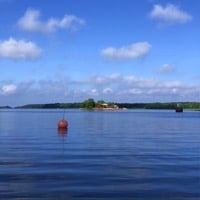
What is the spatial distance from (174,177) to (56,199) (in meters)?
8.91

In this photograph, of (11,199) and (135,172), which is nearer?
(11,199)

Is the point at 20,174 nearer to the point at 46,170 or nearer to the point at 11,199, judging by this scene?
the point at 46,170

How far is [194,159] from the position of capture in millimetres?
35406

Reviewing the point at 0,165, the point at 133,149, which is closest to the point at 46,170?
the point at 0,165

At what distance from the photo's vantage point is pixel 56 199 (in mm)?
20281

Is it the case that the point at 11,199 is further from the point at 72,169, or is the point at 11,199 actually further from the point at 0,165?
the point at 0,165

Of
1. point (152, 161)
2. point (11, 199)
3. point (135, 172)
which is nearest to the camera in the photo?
point (11, 199)

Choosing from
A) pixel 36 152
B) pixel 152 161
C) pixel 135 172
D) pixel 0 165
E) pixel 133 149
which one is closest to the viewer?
pixel 135 172

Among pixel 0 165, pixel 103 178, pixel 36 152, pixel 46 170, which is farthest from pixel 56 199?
pixel 36 152

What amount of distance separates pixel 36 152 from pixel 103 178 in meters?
15.8

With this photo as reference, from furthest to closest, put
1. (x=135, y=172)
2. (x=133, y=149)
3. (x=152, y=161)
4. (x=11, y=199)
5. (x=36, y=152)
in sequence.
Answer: (x=133, y=149) < (x=36, y=152) < (x=152, y=161) < (x=135, y=172) < (x=11, y=199)

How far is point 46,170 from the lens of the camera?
2889cm

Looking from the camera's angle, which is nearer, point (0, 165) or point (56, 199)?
point (56, 199)

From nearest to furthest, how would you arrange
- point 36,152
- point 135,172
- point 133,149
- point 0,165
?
point 135,172, point 0,165, point 36,152, point 133,149
